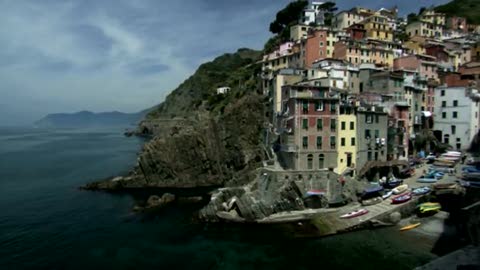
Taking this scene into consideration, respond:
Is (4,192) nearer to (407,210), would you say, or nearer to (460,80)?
(407,210)

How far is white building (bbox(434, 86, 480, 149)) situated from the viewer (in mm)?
56094

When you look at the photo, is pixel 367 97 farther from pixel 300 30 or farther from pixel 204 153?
pixel 300 30

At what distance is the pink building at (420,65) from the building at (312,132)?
98.8 feet

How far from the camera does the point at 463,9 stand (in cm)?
13412

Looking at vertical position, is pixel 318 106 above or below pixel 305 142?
above

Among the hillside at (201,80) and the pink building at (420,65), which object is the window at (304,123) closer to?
the pink building at (420,65)

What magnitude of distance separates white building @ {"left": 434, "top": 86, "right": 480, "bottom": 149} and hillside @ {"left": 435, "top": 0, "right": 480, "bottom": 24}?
80.8 m

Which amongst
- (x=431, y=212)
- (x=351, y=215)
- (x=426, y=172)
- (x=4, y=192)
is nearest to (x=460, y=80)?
(x=426, y=172)

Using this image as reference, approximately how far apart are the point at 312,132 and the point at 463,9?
438ft

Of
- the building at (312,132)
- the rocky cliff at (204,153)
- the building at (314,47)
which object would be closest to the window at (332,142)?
the building at (312,132)

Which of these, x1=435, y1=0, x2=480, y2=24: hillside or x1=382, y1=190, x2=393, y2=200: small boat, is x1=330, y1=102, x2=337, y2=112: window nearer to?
x1=382, y1=190, x2=393, y2=200: small boat

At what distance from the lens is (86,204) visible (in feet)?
164

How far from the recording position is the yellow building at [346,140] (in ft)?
149

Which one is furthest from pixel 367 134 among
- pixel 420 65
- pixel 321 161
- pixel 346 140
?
pixel 420 65
